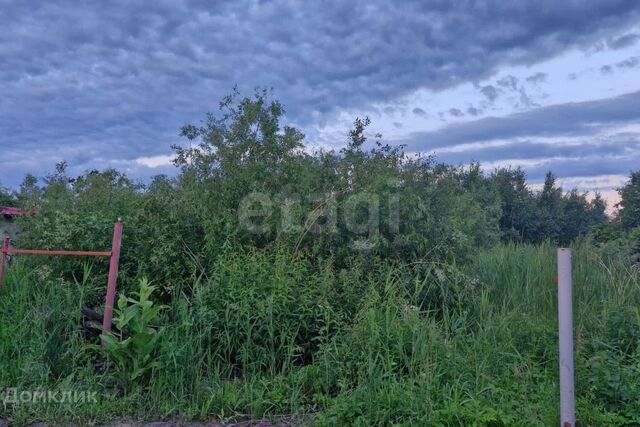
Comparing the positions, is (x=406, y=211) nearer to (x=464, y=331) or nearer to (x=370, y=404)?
(x=464, y=331)

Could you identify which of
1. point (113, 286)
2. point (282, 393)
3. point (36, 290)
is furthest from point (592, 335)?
point (36, 290)

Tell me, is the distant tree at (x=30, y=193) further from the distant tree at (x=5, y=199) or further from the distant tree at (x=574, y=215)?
the distant tree at (x=574, y=215)

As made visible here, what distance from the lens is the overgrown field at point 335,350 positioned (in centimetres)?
405

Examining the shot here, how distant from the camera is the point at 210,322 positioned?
16.6 ft

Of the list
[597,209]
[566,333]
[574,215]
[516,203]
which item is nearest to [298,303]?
[566,333]

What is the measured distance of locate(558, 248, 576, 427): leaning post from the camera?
125 inches

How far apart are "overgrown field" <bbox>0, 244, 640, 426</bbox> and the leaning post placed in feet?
1.61

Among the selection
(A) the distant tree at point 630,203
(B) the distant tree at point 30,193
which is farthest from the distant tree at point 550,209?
(B) the distant tree at point 30,193

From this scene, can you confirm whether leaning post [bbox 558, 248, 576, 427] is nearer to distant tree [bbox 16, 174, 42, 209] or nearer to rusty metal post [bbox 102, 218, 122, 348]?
rusty metal post [bbox 102, 218, 122, 348]

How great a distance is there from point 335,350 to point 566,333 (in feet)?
6.77

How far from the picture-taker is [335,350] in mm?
4672

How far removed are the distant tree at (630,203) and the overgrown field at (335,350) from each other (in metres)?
9.22

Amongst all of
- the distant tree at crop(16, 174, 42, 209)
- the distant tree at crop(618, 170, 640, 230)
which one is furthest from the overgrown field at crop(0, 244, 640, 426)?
the distant tree at crop(618, 170, 640, 230)

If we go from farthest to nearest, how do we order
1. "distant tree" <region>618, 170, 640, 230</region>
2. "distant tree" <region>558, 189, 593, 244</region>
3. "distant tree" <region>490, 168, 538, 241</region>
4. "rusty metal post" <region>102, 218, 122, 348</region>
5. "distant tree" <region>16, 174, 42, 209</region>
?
1. "distant tree" <region>558, 189, 593, 244</region>
2. "distant tree" <region>490, 168, 538, 241</region>
3. "distant tree" <region>618, 170, 640, 230</region>
4. "distant tree" <region>16, 174, 42, 209</region>
5. "rusty metal post" <region>102, 218, 122, 348</region>
